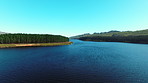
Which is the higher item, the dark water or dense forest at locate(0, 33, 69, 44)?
dense forest at locate(0, 33, 69, 44)

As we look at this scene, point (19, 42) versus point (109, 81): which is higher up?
point (19, 42)

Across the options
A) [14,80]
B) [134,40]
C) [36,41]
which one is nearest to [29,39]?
[36,41]

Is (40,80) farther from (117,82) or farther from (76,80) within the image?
(117,82)

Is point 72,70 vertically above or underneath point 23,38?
underneath

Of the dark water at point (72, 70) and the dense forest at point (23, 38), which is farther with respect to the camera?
the dense forest at point (23, 38)

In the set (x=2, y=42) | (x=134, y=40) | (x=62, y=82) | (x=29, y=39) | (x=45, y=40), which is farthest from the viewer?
(x=134, y=40)

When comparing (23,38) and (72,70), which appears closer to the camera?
(72,70)

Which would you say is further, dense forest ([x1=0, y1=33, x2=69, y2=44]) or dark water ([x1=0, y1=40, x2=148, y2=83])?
dense forest ([x1=0, y1=33, x2=69, y2=44])

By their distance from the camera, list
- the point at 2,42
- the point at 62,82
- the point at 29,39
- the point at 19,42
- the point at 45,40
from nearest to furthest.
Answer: the point at 62,82 < the point at 2,42 < the point at 19,42 < the point at 29,39 < the point at 45,40

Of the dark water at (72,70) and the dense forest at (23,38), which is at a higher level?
the dense forest at (23,38)

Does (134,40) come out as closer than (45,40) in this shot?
No
